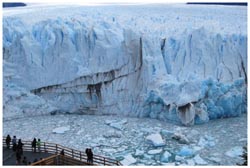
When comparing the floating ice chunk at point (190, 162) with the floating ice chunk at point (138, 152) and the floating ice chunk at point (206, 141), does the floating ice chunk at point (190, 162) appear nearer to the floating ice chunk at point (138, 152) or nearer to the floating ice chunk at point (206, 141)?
the floating ice chunk at point (206, 141)

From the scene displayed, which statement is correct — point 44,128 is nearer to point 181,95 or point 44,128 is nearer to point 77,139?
point 77,139

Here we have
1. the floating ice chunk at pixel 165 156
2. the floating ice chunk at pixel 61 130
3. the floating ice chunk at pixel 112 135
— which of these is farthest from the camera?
the floating ice chunk at pixel 61 130

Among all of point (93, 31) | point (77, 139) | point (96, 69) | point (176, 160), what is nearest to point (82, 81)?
point (96, 69)

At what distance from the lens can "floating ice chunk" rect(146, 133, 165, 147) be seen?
26.7ft

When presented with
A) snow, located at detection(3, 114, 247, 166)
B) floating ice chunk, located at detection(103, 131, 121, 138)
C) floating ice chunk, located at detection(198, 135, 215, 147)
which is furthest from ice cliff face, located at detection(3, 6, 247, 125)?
floating ice chunk, located at detection(198, 135, 215, 147)

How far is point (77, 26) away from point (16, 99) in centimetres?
221

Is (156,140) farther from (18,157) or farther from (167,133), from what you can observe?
(18,157)

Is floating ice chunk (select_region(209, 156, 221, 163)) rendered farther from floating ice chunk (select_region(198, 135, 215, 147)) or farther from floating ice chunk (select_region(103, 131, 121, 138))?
floating ice chunk (select_region(103, 131, 121, 138))

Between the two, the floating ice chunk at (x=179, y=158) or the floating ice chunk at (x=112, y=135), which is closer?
the floating ice chunk at (x=179, y=158)

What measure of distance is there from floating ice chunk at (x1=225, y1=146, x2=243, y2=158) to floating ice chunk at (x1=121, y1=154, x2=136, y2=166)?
5.54ft

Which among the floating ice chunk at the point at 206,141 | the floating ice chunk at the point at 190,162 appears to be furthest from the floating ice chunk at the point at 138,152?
the floating ice chunk at the point at 206,141

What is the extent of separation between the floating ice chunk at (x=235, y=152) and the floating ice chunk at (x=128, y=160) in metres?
1.69

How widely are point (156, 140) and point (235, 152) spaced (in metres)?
1.46

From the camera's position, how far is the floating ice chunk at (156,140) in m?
8.14
